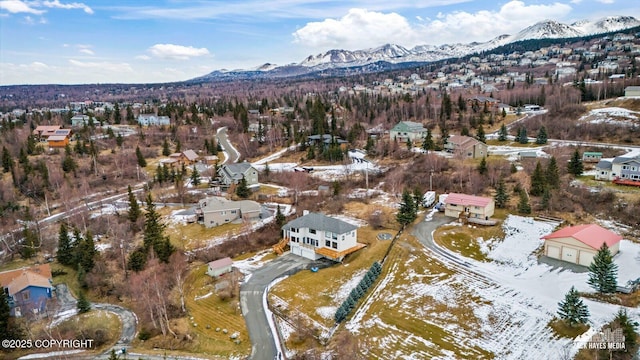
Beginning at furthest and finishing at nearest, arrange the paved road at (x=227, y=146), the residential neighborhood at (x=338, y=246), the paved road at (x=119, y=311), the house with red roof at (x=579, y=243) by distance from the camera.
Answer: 1. the paved road at (x=227, y=146)
2. the house with red roof at (x=579, y=243)
3. the paved road at (x=119, y=311)
4. the residential neighborhood at (x=338, y=246)

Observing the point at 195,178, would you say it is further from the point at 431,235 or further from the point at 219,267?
the point at 431,235

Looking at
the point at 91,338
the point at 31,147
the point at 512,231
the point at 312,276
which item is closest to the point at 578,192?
the point at 512,231

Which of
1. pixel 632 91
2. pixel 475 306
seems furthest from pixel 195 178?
pixel 632 91

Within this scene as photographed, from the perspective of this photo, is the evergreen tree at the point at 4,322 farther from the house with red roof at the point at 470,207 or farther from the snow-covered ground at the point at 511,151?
the snow-covered ground at the point at 511,151

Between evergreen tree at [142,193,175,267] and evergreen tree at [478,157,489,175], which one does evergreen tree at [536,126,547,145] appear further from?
evergreen tree at [142,193,175,267]

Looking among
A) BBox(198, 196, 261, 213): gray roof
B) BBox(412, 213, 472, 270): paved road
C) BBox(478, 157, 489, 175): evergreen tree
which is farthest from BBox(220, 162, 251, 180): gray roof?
BBox(478, 157, 489, 175): evergreen tree

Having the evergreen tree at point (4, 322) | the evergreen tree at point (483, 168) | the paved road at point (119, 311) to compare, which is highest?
the evergreen tree at point (483, 168)

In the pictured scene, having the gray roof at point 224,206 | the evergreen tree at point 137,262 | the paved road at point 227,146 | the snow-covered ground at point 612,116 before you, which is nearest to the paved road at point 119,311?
the evergreen tree at point 137,262

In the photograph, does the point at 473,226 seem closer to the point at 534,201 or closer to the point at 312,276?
the point at 534,201
